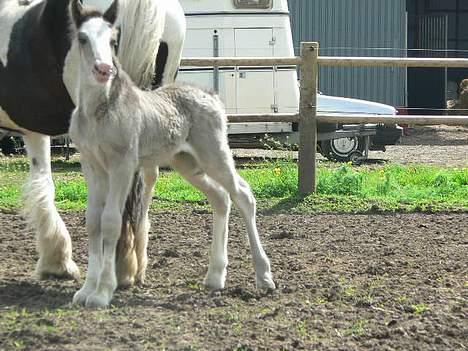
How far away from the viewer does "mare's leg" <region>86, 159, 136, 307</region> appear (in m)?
5.53

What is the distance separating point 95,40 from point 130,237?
1.36 meters

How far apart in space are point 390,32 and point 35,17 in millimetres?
16499

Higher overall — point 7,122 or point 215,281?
point 7,122

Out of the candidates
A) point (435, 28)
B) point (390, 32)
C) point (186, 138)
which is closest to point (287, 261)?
point (186, 138)

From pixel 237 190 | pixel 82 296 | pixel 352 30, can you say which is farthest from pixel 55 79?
pixel 352 30

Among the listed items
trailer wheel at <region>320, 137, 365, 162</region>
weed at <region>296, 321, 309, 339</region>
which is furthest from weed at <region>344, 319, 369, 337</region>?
trailer wheel at <region>320, 137, 365, 162</region>

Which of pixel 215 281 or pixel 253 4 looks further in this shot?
pixel 253 4

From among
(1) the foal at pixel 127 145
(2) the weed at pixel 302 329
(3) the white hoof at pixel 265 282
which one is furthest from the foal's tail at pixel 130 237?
(2) the weed at pixel 302 329

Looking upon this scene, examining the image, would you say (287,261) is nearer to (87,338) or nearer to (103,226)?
(103,226)

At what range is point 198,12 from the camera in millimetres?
15602

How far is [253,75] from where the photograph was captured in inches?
611

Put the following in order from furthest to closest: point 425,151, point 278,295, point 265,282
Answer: point 425,151 → point 265,282 → point 278,295

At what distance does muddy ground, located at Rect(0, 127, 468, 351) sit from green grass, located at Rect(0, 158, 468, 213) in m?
0.90

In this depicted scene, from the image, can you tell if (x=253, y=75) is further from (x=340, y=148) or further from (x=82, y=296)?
(x=82, y=296)
